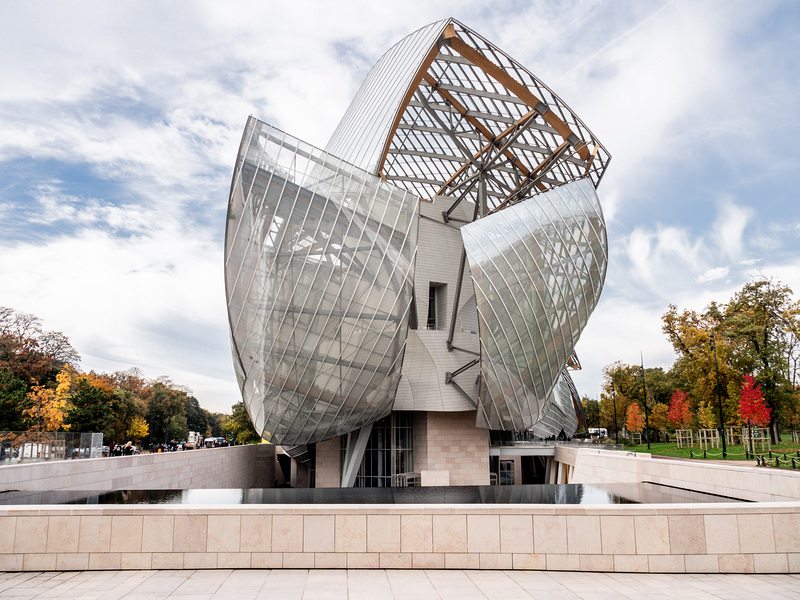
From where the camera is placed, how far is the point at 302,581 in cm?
879

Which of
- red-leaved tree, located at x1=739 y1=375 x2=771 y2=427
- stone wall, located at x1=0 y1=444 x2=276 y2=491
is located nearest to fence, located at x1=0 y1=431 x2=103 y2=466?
stone wall, located at x1=0 y1=444 x2=276 y2=491

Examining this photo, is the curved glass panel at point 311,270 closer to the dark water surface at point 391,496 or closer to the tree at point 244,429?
the dark water surface at point 391,496

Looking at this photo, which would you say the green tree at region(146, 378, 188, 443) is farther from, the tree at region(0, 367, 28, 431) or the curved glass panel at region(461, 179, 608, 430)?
the curved glass panel at region(461, 179, 608, 430)

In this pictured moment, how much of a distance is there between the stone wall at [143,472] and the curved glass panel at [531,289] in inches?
598

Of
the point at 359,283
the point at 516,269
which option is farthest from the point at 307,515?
the point at 516,269

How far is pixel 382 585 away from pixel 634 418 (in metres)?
66.7

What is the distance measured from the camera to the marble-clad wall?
9.47m

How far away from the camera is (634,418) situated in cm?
6769

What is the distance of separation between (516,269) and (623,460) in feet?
30.5

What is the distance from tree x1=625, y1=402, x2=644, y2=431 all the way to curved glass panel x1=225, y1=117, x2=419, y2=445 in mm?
53198

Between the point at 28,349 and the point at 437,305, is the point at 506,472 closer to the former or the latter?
the point at 437,305

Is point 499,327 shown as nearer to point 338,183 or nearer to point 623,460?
point 623,460

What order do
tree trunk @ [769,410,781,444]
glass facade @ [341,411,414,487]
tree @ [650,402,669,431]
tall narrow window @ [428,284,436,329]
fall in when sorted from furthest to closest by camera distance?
tree @ [650,402,669,431] → tree trunk @ [769,410,781,444] → tall narrow window @ [428,284,436,329] → glass facade @ [341,411,414,487]

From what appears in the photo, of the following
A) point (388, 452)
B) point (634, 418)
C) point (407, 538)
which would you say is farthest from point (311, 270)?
point (634, 418)
